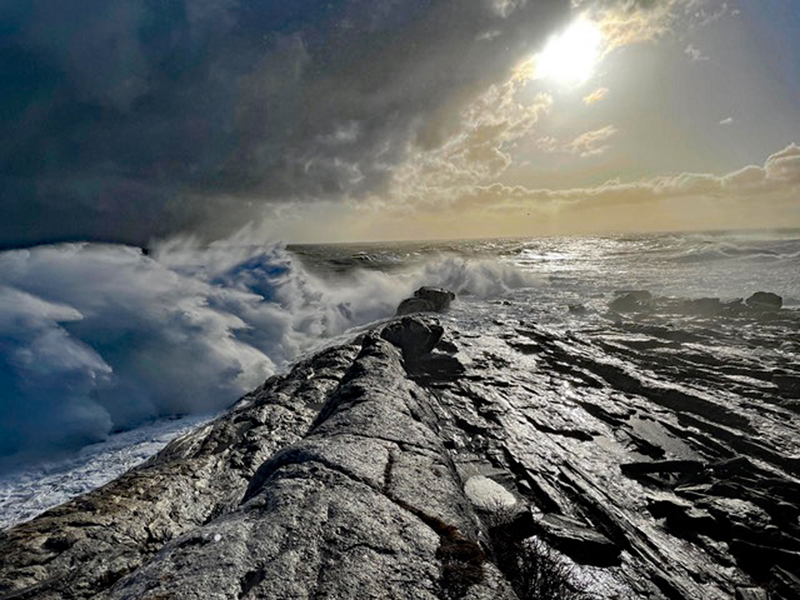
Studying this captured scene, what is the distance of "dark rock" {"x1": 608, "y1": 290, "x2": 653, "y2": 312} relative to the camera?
758 inches

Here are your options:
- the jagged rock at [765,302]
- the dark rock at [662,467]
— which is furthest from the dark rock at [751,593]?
the jagged rock at [765,302]

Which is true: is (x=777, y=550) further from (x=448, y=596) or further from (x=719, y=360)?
(x=719, y=360)

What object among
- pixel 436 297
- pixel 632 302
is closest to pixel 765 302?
pixel 632 302

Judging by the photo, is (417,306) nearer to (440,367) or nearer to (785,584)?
(440,367)

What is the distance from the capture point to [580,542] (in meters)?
4.39

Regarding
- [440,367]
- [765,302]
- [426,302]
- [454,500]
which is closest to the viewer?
[454,500]

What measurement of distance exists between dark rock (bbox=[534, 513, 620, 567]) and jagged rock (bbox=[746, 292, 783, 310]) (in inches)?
719

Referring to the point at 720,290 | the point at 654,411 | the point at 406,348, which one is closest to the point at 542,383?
the point at 654,411

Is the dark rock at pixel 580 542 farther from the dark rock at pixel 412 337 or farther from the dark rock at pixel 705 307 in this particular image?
the dark rock at pixel 705 307

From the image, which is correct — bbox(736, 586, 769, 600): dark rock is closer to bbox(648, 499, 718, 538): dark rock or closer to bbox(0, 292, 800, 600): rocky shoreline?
bbox(0, 292, 800, 600): rocky shoreline

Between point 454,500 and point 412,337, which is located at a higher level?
point 454,500

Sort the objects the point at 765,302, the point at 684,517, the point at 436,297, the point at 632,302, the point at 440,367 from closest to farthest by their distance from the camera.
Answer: the point at 684,517
the point at 440,367
the point at 765,302
the point at 632,302
the point at 436,297

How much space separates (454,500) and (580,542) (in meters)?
1.83

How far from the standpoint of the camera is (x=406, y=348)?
36.8 feet
